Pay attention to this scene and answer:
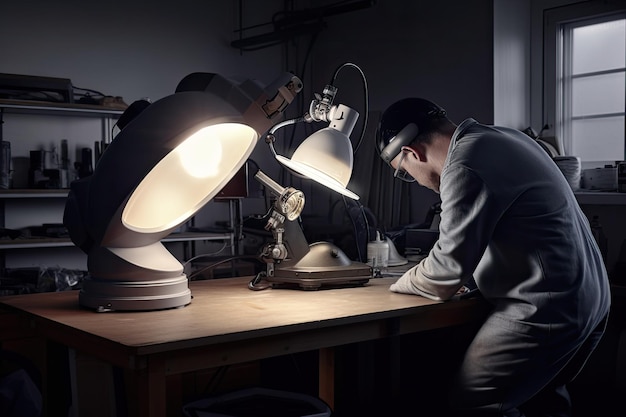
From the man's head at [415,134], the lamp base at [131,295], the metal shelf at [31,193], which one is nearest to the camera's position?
the lamp base at [131,295]

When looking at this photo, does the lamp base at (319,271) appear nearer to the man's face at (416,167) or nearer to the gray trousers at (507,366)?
the man's face at (416,167)

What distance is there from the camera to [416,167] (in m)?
2.23

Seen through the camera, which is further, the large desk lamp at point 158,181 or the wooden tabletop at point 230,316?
the large desk lamp at point 158,181

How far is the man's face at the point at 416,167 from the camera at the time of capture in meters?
2.21

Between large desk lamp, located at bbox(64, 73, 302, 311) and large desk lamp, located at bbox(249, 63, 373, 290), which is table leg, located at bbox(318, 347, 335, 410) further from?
large desk lamp, located at bbox(64, 73, 302, 311)

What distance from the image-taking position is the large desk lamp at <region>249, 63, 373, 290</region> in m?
2.05

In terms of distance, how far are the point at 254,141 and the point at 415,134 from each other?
0.53m

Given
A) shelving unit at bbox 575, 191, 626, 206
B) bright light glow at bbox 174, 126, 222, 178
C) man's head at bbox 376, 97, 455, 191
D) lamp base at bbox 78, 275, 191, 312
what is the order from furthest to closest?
shelving unit at bbox 575, 191, 626, 206 → man's head at bbox 376, 97, 455, 191 → bright light glow at bbox 174, 126, 222, 178 → lamp base at bbox 78, 275, 191, 312

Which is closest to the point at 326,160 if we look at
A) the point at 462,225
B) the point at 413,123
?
the point at 413,123

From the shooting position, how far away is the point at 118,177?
1715 mm

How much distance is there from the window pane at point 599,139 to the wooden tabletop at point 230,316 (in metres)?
2.38

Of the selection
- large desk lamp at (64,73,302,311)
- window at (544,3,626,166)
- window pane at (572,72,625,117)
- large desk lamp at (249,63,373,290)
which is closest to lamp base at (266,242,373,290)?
large desk lamp at (249,63,373,290)

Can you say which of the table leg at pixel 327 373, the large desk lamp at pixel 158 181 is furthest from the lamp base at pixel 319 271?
the large desk lamp at pixel 158 181

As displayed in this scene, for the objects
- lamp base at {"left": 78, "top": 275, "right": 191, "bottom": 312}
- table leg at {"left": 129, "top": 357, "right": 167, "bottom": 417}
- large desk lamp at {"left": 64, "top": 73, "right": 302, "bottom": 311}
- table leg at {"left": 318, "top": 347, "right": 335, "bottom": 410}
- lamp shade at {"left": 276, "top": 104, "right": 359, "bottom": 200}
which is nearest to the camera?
table leg at {"left": 129, "top": 357, "right": 167, "bottom": 417}
